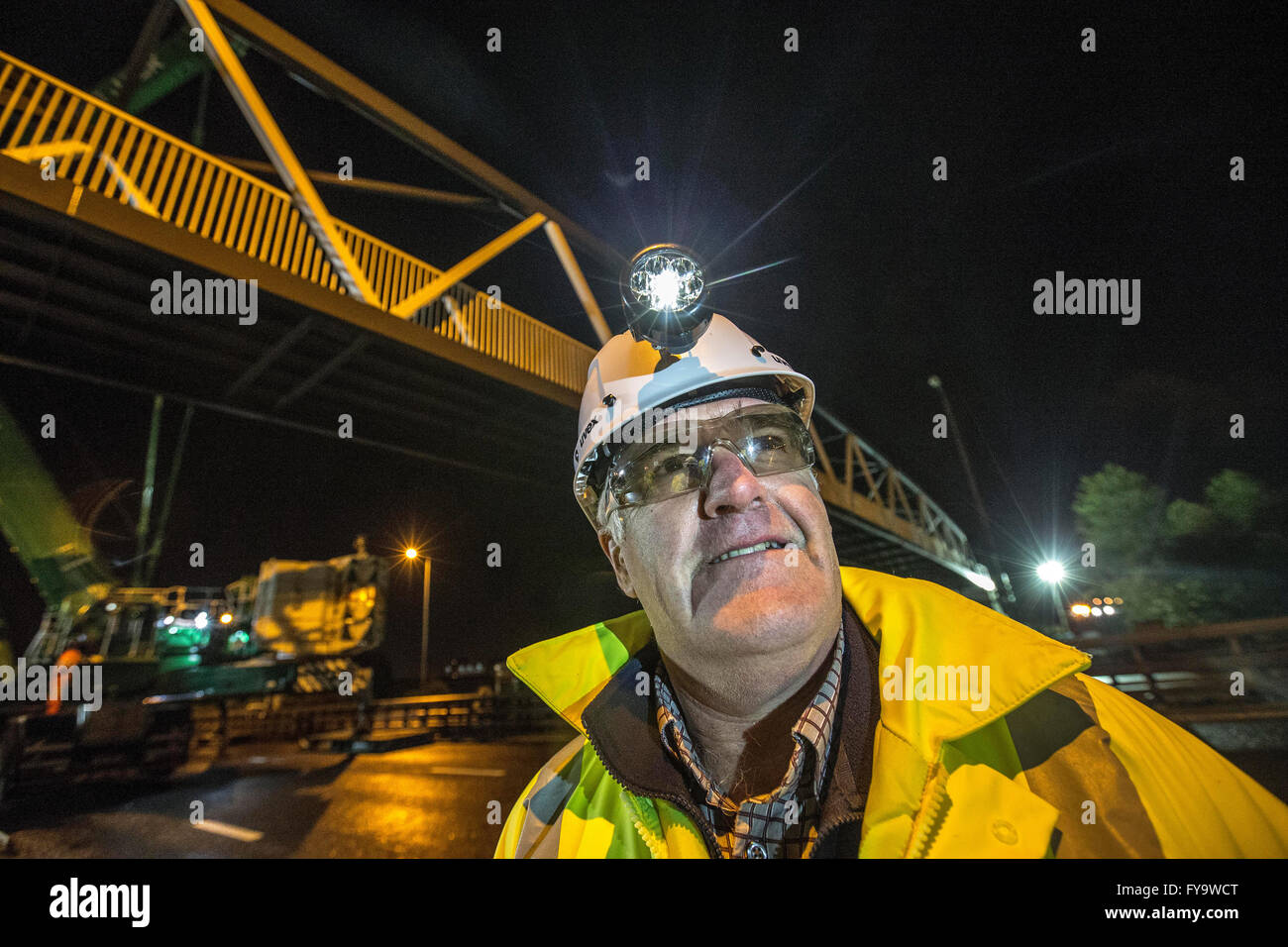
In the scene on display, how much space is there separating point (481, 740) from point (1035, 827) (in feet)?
41.1

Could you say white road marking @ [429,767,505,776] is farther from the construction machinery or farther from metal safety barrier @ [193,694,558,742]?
the construction machinery

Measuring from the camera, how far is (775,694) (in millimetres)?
1672

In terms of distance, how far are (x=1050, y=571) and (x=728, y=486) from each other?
29.2m

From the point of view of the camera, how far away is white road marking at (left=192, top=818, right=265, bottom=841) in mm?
5867

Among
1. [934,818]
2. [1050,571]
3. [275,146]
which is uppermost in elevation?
[275,146]

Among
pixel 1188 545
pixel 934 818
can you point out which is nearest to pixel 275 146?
pixel 934 818

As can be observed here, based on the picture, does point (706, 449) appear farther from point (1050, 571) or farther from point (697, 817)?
point (1050, 571)

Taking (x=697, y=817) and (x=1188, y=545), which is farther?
(x=1188, y=545)

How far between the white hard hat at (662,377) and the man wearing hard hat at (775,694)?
0.01 m

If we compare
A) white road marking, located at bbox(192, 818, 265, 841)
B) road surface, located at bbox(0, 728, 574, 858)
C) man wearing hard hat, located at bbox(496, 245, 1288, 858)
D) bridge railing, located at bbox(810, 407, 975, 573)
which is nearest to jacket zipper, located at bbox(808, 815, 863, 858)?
man wearing hard hat, located at bbox(496, 245, 1288, 858)

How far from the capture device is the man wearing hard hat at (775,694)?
48.9 inches

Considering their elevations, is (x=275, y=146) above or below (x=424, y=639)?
above
